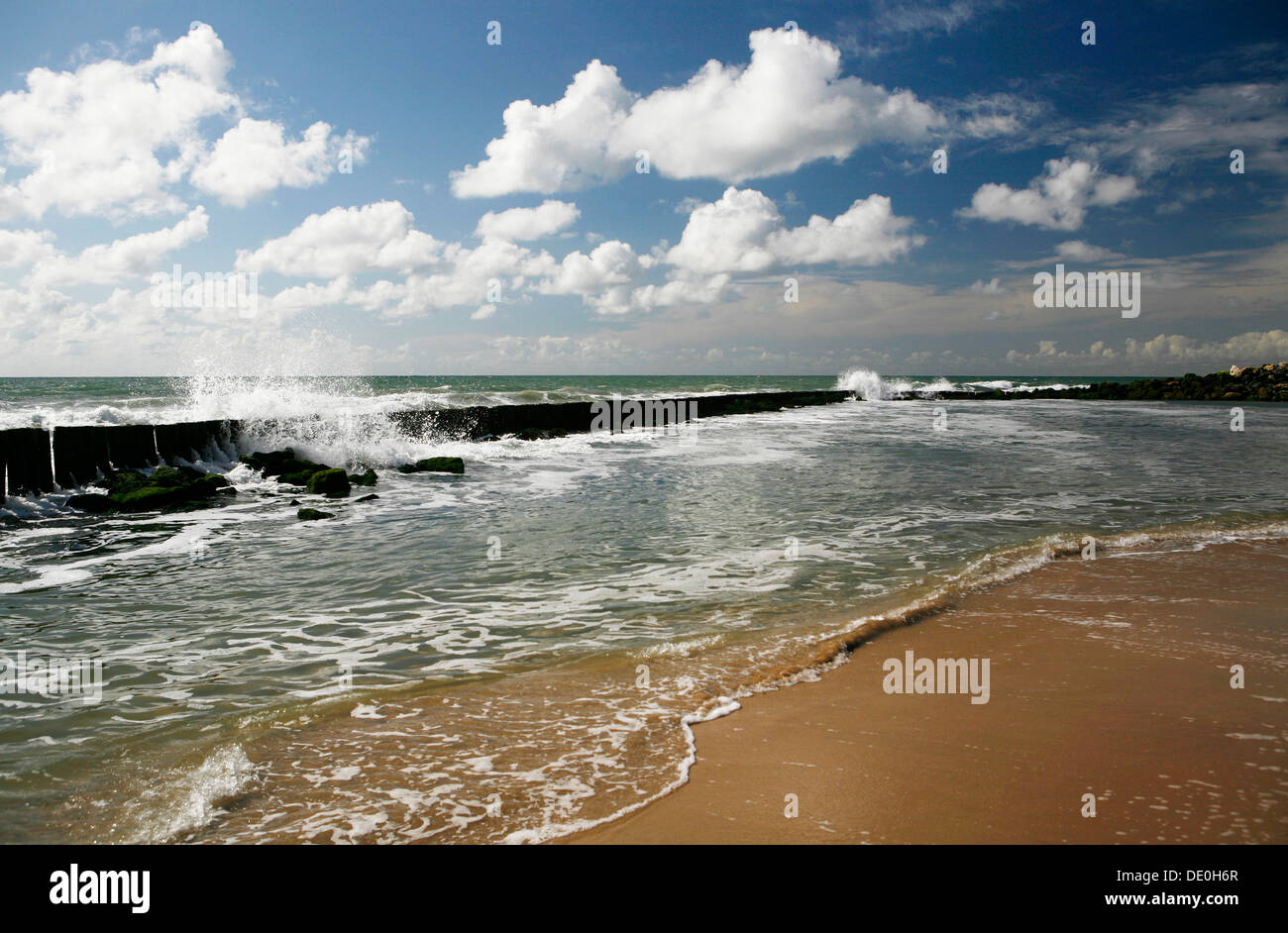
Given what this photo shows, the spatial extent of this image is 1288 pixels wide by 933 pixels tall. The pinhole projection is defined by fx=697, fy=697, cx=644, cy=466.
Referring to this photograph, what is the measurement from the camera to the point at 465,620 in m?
5.80

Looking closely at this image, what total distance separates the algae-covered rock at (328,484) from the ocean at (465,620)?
713 mm

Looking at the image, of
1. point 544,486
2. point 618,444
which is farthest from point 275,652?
point 618,444

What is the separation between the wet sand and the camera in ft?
9.71

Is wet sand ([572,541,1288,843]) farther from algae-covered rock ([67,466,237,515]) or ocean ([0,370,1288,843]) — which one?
algae-covered rock ([67,466,237,515])

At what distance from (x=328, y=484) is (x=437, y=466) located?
3.20 m

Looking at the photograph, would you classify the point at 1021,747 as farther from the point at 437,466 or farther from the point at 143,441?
the point at 143,441

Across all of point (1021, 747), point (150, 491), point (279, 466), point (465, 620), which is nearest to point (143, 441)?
point (279, 466)

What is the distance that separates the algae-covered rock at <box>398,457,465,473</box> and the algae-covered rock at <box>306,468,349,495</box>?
276 centimetres
